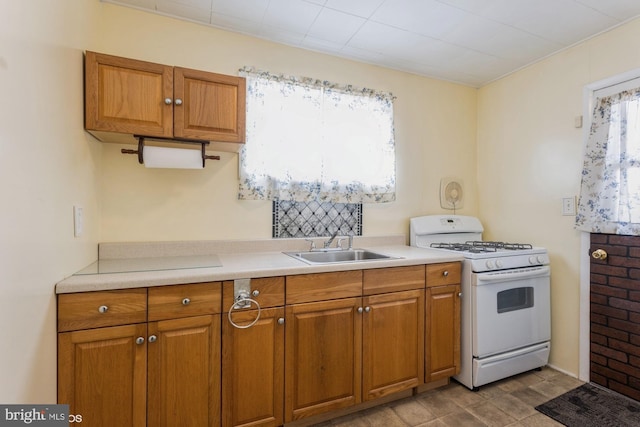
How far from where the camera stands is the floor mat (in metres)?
1.72

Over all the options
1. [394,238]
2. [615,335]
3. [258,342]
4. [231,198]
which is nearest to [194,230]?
[231,198]

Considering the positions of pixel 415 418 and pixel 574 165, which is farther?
pixel 574 165

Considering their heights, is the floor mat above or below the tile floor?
above

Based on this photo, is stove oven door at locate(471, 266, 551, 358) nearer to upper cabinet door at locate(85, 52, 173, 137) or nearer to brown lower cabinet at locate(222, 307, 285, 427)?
brown lower cabinet at locate(222, 307, 285, 427)

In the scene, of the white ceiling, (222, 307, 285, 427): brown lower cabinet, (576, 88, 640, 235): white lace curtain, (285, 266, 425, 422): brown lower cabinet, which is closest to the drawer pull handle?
(222, 307, 285, 427): brown lower cabinet

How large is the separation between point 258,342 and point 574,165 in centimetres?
248

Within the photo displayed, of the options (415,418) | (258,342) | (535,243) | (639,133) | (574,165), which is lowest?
(415,418)

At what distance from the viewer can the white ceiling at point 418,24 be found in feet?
5.92

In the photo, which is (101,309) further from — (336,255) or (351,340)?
(336,255)

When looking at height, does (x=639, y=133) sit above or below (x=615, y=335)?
above

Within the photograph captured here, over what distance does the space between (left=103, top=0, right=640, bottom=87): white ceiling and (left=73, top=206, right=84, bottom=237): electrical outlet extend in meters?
1.29

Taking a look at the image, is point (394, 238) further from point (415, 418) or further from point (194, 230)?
point (194, 230)

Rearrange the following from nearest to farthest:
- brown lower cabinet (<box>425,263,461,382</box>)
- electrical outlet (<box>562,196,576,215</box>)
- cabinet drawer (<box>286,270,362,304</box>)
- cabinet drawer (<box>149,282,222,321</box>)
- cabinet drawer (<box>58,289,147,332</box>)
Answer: cabinet drawer (<box>58,289,147,332</box>)
cabinet drawer (<box>149,282,222,321</box>)
cabinet drawer (<box>286,270,362,304</box>)
brown lower cabinet (<box>425,263,461,382</box>)
electrical outlet (<box>562,196,576,215</box>)

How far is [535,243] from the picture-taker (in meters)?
2.48
